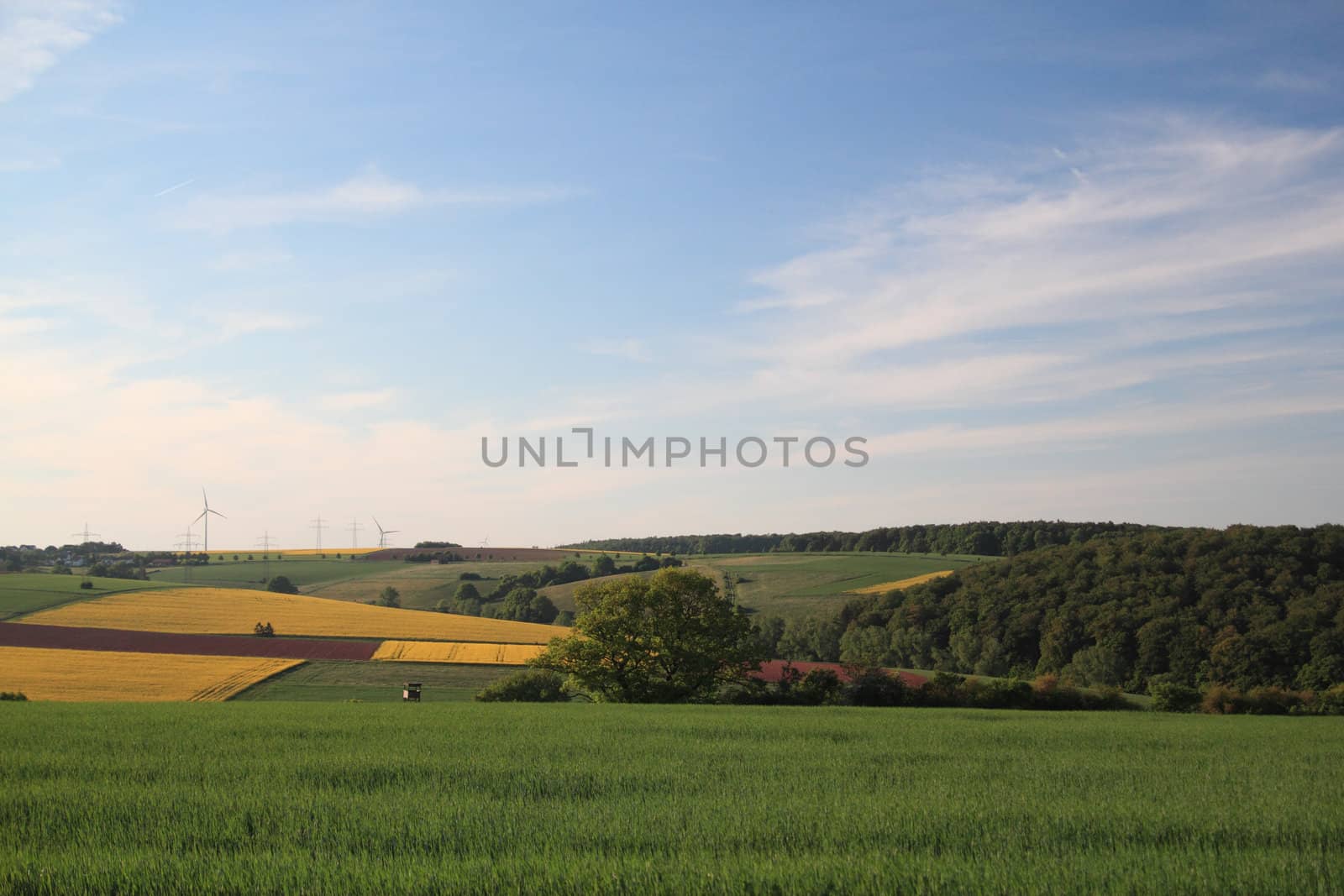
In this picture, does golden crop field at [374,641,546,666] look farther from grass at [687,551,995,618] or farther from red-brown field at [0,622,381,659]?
grass at [687,551,995,618]

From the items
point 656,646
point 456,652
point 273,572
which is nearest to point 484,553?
point 273,572

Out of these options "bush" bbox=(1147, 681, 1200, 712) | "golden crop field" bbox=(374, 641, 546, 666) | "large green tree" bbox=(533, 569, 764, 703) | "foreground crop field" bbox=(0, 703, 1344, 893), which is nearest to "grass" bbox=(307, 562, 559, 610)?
"golden crop field" bbox=(374, 641, 546, 666)

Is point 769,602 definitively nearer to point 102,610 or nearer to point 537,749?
point 102,610

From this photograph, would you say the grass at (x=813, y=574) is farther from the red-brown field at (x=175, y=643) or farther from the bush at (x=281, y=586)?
the bush at (x=281, y=586)

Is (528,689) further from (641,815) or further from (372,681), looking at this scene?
(641,815)

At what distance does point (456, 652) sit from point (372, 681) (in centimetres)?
1358

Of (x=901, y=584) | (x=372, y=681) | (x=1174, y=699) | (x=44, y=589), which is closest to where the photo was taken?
(x=1174, y=699)

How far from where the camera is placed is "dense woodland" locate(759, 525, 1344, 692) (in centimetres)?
7519

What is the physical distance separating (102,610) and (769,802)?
90674 mm

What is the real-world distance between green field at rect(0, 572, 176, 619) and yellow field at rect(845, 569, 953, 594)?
83164 millimetres

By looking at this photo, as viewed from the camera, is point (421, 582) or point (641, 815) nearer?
point (641, 815)

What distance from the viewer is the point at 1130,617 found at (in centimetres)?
8194

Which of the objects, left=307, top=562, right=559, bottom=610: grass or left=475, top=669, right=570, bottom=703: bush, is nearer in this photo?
left=475, top=669, right=570, bottom=703: bush

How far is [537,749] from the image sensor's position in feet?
60.0
